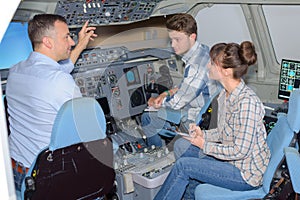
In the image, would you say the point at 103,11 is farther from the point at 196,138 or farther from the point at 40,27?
the point at 196,138

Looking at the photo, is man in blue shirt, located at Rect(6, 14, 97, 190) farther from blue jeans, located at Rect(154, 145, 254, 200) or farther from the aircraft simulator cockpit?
blue jeans, located at Rect(154, 145, 254, 200)

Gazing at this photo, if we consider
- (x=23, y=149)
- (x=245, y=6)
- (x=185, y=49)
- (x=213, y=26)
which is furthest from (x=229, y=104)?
(x=213, y=26)

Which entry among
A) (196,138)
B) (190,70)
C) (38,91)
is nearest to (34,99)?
(38,91)

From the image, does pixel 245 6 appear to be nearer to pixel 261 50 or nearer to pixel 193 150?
pixel 261 50

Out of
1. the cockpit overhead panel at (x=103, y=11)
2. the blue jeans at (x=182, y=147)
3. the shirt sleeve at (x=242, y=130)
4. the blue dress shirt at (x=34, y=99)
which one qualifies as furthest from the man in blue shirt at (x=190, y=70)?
the blue dress shirt at (x=34, y=99)

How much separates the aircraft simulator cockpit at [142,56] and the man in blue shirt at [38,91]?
410 mm

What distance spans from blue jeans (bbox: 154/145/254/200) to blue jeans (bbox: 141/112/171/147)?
932mm

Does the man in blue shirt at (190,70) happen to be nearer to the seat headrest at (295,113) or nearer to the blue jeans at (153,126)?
the blue jeans at (153,126)

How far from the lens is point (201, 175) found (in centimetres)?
235

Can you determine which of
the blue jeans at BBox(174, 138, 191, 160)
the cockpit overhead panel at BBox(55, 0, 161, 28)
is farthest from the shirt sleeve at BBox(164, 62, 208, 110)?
the cockpit overhead panel at BBox(55, 0, 161, 28)

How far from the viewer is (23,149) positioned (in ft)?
7.47

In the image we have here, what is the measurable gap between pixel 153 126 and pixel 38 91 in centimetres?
159

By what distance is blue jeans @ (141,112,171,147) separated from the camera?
342 cm

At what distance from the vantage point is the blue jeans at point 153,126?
3423 mm
